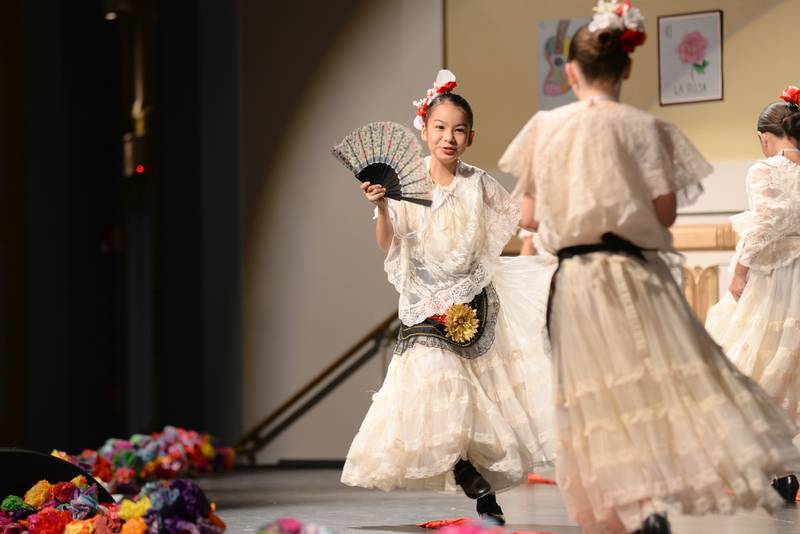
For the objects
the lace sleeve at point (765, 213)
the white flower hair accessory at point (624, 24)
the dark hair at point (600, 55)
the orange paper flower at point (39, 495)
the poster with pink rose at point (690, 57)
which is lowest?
the orange paper flower at point (39, 495)

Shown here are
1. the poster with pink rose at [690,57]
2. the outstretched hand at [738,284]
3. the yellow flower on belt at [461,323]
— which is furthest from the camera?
the poster with pink rose at [690,57]

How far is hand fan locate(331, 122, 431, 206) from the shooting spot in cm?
427

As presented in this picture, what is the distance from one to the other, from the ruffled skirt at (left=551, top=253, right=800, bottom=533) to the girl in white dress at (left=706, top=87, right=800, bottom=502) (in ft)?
6.14

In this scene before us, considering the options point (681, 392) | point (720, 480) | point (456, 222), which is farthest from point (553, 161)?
point (456, 222)

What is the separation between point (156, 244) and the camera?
8359 mm

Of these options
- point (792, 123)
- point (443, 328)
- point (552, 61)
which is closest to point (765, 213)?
point (792, 123)

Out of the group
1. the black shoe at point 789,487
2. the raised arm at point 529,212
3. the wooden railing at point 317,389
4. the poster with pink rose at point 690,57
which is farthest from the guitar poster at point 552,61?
the raised arm at point 529,212

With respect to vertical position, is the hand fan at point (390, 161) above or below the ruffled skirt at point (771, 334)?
above

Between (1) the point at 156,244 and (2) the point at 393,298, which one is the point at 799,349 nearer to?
(2) the point at 393,298

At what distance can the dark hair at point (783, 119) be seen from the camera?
4.79 meters

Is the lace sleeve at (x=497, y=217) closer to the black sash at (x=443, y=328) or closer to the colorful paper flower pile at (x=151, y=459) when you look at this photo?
the black sash at (x=443, y=328)

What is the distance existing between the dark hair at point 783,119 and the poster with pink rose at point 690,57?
1797 mm

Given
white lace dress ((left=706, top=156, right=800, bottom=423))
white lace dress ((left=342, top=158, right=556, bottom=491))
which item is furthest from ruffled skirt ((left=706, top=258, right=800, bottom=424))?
white lace dress ((left=342, top=158, right=556, bottom=491))

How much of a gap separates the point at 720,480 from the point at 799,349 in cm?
211
